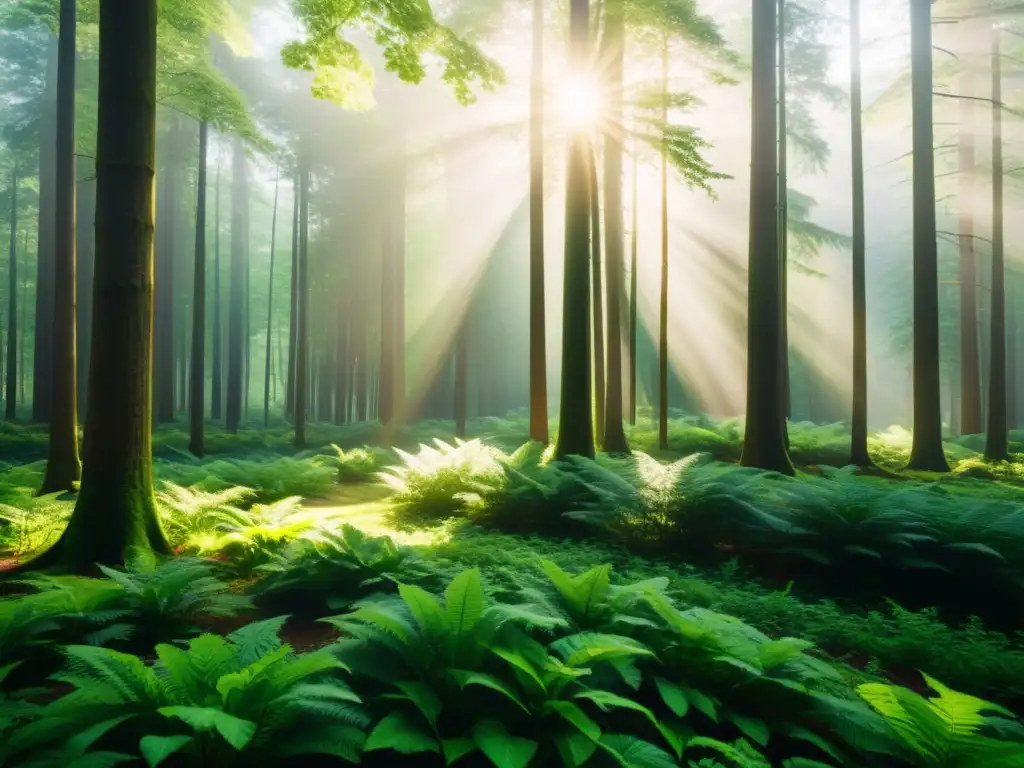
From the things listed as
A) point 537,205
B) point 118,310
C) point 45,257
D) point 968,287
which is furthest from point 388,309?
point 968,287

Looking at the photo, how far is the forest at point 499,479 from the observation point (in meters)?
2.57

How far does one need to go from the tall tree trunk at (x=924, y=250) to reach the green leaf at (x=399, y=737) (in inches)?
532

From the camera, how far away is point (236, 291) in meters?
25.5

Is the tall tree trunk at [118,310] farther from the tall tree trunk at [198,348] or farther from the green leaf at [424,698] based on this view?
the tall tree trunk at [198,348]

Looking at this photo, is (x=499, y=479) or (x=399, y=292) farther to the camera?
(x=399, y=292)

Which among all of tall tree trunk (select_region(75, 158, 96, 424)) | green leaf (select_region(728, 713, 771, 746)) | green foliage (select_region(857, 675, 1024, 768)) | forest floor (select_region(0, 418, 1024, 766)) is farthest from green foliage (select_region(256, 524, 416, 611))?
tall tree trunk (select_region(75, 158, 96, 424))

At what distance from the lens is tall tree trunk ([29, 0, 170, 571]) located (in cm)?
518

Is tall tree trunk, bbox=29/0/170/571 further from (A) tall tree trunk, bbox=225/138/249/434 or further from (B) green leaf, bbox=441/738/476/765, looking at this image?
(A) tall tree trunk, bbox=225/138/249/434

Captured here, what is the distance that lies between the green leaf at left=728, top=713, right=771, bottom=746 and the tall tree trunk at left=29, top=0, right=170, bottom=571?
197 inches

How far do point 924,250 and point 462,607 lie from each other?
1382cm

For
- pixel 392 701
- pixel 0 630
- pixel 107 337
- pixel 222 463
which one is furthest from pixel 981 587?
pixel 222 463

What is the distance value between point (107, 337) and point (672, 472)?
5.64 meters

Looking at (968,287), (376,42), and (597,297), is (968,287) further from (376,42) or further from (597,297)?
(376,42)

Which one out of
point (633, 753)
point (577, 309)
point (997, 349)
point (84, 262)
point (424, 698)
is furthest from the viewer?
point (84, 262)
